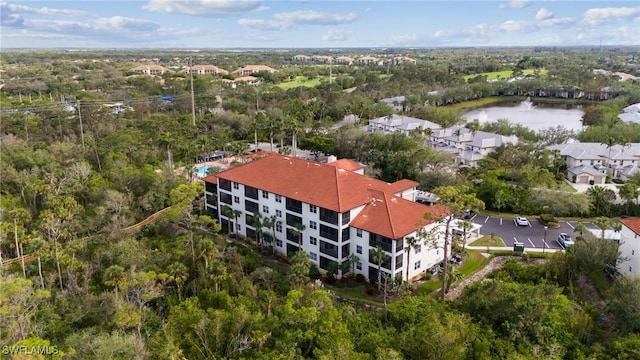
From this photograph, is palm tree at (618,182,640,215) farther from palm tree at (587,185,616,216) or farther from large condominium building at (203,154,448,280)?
large condominium building at (203,154,448,280)

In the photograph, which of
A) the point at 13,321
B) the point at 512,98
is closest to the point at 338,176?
the point at 13,321

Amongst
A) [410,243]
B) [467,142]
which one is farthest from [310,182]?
[467,142]

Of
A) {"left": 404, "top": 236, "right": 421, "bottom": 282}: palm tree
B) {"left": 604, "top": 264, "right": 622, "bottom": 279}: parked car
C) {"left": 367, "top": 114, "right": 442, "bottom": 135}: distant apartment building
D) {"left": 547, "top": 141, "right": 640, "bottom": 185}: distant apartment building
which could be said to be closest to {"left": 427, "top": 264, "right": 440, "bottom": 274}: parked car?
{"left": 404, "top": 236, "right": 421, "bottom": 282}: palm tree

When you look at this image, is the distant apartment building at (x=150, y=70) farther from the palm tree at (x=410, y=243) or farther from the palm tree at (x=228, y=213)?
the palm tree at (x=410, y=243)

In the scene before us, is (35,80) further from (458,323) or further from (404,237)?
(458,323)

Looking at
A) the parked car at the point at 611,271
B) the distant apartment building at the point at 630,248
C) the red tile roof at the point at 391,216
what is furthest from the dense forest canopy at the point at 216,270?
the red tile roof at the point at 391,216

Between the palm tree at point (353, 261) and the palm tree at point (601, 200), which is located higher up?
the palm tree at point (601, 200)
